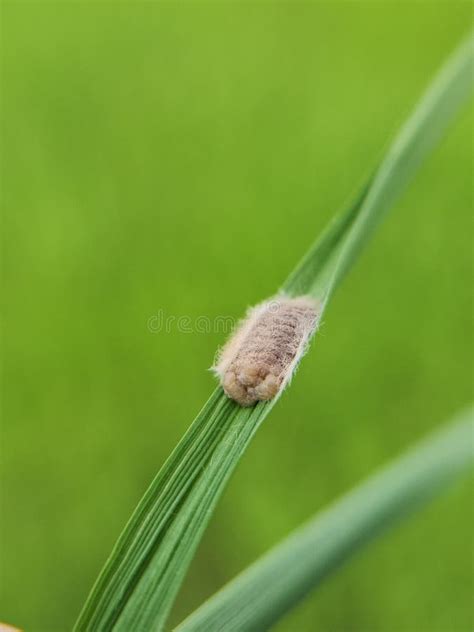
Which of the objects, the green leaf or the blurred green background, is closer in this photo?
the green leaf

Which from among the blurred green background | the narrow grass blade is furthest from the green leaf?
the blurred green background

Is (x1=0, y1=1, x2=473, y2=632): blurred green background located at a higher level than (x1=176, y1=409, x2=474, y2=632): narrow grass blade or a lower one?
higher

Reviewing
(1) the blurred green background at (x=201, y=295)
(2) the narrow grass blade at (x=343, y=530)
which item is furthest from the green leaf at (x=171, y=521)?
(1) the blurred green background at (x=201, y=295)

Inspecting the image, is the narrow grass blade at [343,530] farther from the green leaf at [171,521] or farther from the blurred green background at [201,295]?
the blurred green background at [201,295]

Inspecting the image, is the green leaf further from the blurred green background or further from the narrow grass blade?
the blurred green background

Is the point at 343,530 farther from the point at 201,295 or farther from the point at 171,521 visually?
the point at 201,295

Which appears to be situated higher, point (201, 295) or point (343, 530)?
point (201, 295)

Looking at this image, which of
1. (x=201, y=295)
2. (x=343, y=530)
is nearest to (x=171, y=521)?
(x=343, y=530)
